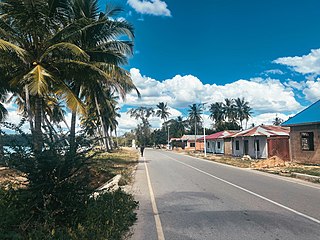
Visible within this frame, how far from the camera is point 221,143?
48.2m

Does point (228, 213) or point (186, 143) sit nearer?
point (228, 213)

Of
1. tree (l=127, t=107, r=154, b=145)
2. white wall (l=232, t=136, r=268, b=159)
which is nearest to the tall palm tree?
tree (l=127, t=107, r=154, b=145)

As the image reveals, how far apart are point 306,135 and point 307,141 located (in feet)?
1.70

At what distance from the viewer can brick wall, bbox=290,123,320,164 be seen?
22.7 m

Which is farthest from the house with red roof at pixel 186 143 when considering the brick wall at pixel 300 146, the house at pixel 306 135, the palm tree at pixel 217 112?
the brick wall at pixel 300 146

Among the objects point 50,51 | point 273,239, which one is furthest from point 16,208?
point 50,51

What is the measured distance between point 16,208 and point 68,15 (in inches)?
→ 475

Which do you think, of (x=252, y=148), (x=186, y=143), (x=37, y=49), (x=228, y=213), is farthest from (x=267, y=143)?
(x=186, y=143)

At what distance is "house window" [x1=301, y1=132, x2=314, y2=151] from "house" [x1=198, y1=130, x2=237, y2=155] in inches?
631

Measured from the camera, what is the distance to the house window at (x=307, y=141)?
948 inches

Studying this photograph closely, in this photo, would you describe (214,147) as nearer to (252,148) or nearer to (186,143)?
(252,148)

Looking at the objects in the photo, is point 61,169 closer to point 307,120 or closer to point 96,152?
point 96,152

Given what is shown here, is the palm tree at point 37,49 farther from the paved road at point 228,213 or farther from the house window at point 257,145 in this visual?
the house window at point 257,145

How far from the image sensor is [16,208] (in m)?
5.85
